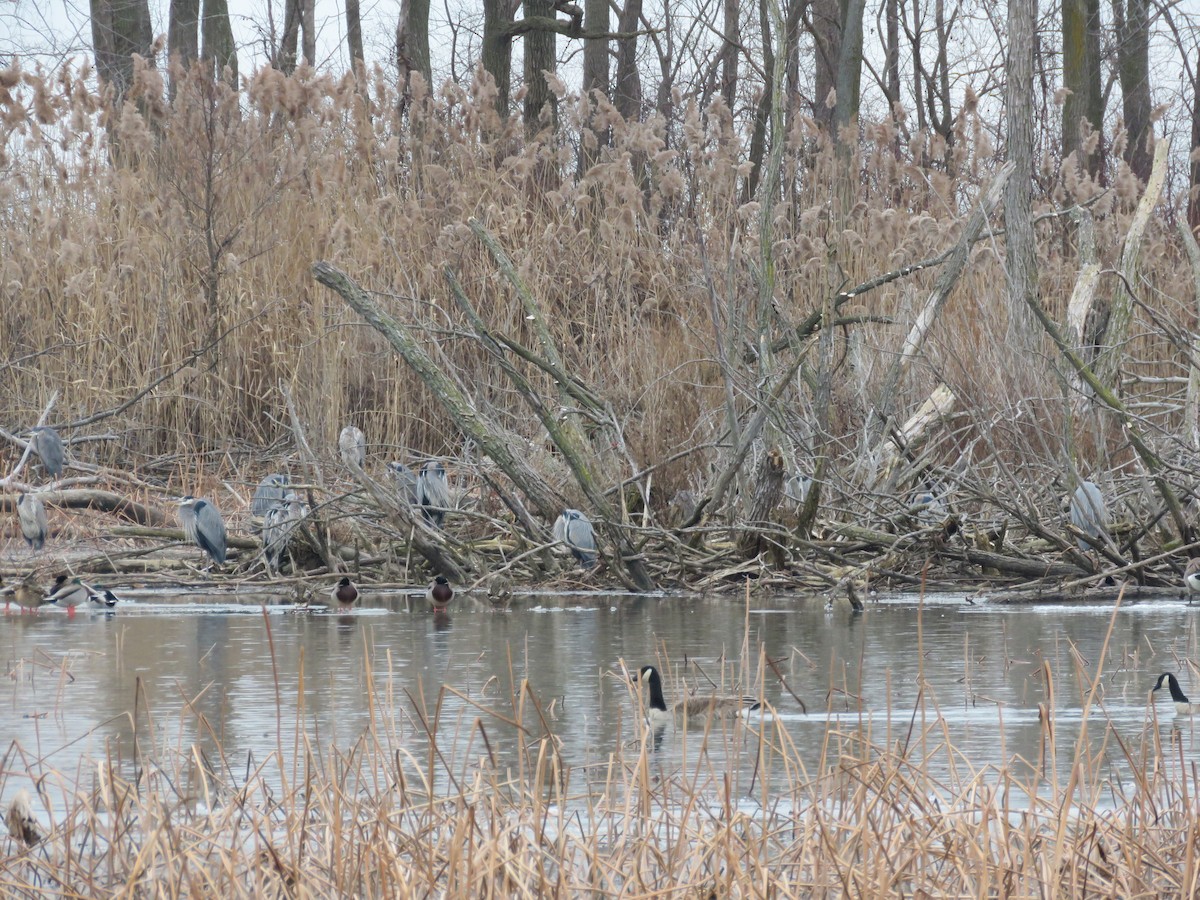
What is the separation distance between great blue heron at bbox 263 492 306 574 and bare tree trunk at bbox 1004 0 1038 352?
3.28m

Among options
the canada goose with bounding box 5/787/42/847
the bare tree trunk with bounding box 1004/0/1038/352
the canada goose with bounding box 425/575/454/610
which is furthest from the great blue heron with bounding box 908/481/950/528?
the canada goose with bounding box 5/787/42/847

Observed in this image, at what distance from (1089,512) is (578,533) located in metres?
2.03

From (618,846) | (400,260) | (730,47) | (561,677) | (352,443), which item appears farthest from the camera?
(730,47)

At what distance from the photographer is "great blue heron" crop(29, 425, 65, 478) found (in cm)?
847

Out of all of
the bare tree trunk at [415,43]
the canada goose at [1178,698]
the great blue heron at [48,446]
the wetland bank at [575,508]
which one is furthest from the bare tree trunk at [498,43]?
the canada goose at [1178,698]

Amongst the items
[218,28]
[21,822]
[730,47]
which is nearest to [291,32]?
[218,28]

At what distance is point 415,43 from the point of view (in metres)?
15.5

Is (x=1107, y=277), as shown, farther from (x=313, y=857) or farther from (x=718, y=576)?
(x=313, y=857)

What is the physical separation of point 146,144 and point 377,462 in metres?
3.14

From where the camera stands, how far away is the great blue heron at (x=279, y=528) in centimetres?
734

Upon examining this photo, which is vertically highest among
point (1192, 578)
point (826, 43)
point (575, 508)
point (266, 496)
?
point (826, 43)

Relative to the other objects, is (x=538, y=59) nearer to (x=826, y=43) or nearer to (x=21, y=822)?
(x=826, y=43)

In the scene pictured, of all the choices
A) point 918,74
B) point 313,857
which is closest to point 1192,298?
point 313,857

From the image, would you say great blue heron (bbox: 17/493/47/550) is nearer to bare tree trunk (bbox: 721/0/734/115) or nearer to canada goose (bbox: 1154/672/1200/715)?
canada goose (bbox: 1154/672/1200/715)
